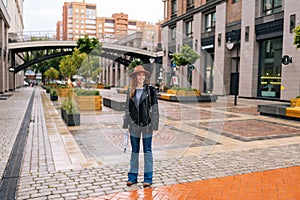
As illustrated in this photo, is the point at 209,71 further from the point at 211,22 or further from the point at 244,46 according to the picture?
the point at 244,46

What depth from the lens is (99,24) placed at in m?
133

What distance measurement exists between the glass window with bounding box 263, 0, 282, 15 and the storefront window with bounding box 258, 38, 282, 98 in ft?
7.42

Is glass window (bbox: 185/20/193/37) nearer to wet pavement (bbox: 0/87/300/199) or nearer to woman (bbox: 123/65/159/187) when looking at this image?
wet pavement (bbox: 0/87/300/199)

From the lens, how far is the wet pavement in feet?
13.3

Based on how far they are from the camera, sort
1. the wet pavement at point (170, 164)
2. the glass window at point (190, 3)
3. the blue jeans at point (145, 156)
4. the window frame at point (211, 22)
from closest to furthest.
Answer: the wet pavement at point (170, 164) < the blue jeans at point (145, 156) < the window frame at point (211, 22) < the glass window at point (190, 3)

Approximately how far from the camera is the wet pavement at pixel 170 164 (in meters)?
4.04

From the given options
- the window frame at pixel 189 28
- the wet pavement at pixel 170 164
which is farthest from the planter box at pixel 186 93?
the window frame at pixel 189 28

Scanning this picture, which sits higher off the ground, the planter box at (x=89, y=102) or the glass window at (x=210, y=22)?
the glass window at (x=210, y=22)

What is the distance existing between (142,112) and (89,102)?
34.1 ft

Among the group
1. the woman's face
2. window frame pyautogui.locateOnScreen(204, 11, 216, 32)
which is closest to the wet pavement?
the woman's face

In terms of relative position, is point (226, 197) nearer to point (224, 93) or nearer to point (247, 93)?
point (247, 93)

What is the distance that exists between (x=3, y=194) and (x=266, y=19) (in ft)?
77.6

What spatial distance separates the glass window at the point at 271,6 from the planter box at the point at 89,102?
1632 centimetres

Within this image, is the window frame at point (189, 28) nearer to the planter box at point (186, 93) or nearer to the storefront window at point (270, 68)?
the storefront window at point (270, 68)
